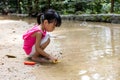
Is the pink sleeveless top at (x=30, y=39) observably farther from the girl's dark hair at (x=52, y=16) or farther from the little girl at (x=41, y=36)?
the girl's dark hair at (x=52, y=16)

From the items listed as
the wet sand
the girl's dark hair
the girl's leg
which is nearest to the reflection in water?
the wet sand

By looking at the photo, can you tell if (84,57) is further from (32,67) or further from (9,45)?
(9,45)

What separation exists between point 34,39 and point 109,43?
6.52 ft

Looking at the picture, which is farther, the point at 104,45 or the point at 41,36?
the point at 104,45

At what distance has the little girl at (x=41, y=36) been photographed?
3784 millimetres

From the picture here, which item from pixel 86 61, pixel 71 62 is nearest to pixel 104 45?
pixel 86 61

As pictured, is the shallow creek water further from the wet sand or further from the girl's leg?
the girl's leg

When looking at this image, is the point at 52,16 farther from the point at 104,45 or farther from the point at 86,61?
the point at 104,45

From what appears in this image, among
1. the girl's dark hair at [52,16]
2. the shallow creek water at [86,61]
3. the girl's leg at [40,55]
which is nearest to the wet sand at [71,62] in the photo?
the shallow creek water at [86,61]

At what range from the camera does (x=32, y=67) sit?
3.67 meters

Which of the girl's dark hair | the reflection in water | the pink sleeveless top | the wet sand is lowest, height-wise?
the reflection in water

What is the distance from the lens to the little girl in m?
Answer: 3.78

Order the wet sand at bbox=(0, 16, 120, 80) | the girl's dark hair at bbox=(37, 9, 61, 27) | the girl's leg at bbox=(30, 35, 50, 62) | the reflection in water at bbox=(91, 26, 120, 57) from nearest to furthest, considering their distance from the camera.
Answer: the wet sand at bbox=(0, 16, 120, 80) < the girl's dark hair at bbox=(37, 9, 61, 27) < the girl's leg at bbox=(30, 35, 50, 62) < the reflection in water at bbox=(91, 26, 120, 57)

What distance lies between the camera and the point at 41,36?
12.8 feet
